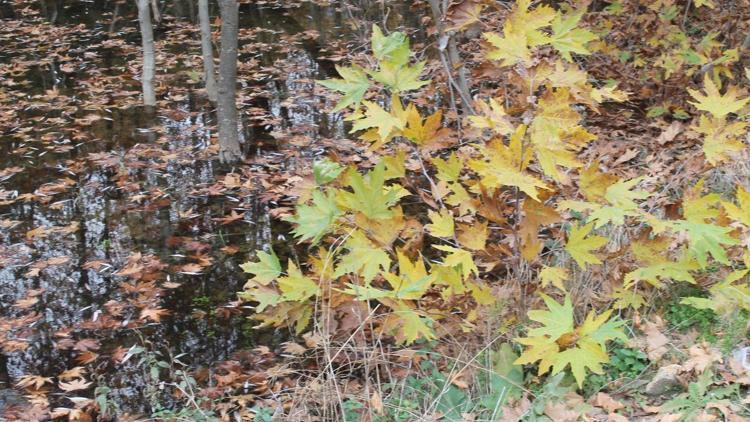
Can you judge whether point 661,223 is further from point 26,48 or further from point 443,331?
point 26,48

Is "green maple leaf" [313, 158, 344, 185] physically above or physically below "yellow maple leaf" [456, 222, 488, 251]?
above

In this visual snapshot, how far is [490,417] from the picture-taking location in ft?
9.78

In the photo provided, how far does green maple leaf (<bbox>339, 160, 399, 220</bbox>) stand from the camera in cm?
298

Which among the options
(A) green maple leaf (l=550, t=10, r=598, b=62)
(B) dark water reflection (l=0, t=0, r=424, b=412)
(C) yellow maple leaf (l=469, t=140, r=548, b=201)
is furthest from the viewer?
(B) dark water reflection (l=0, t=0, r=424, b=412)

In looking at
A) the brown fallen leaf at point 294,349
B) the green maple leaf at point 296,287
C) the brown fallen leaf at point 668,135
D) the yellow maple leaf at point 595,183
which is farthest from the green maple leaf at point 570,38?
the brown fallen leaf at point 668,135

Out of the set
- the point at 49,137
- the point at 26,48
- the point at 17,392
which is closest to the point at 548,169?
the point at 17,392

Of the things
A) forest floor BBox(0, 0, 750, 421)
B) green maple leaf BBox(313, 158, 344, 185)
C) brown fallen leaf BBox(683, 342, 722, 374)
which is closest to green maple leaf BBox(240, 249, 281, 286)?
forest floor BBox(0, 0, 750, 421)

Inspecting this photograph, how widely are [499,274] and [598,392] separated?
1.74m

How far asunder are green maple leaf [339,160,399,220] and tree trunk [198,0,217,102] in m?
4.43

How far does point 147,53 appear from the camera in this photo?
719 centimetres

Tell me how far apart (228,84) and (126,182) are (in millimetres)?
1261

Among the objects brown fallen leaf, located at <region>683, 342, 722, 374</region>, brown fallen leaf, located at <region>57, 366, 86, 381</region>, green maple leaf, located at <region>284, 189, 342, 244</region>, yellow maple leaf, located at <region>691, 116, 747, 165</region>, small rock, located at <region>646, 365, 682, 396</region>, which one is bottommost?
brown fallen leaf, located at <region>57, 366, 86, 381</region>

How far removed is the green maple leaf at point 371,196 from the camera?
9.78 ft

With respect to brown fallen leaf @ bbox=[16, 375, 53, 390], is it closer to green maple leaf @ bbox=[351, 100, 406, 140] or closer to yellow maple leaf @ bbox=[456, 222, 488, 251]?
green maple leaf @ bbox=[351, 100, 406, 140]
